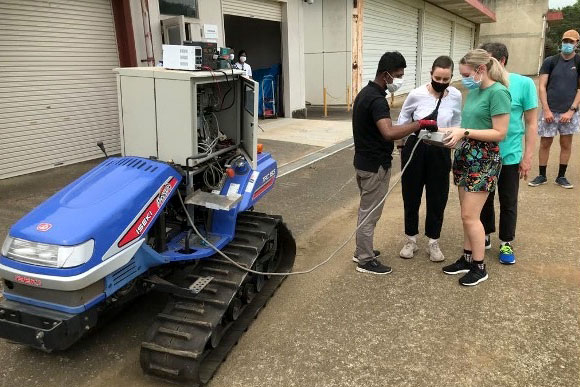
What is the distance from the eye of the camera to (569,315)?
138 inches

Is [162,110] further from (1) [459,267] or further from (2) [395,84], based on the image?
(1) [459,267]

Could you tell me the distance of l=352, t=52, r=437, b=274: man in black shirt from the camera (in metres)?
3.75

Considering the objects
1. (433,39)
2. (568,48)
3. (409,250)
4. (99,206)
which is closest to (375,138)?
(409,250)

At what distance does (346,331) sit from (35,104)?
681cm

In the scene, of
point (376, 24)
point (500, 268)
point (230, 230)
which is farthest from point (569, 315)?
point (376, 24)

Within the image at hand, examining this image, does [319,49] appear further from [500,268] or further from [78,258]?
[78,258]

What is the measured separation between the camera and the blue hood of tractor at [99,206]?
2.53 metres

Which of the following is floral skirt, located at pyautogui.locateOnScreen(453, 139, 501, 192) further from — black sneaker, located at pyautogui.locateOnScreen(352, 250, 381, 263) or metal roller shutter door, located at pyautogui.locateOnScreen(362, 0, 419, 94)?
metal roller shutter door, located at pyautogui.locateOnScreen(362, 0, 419, 94)

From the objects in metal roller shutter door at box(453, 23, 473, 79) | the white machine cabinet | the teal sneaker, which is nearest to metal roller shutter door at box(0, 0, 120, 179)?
the white machine cabinet

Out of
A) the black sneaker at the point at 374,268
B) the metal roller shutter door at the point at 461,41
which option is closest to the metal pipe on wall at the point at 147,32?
the black sneaker at the point at 374,268

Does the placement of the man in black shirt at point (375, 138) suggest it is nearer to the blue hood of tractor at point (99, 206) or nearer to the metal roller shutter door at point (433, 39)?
the blue hood of tractor at point (99, 206)

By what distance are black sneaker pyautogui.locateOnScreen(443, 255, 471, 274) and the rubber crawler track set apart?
159 centimetres

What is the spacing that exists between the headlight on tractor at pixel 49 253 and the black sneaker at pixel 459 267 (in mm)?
3091

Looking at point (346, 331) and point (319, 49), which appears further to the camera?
point (319, 49)
